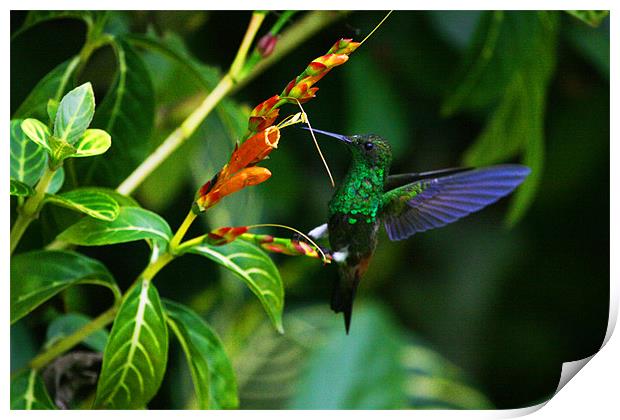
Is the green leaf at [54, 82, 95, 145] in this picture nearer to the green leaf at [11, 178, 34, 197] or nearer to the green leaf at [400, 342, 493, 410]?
the green leaf at [11, 178, 34, 197]

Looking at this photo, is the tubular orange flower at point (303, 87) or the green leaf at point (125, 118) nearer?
the tubular orange flower at point (303, 87)

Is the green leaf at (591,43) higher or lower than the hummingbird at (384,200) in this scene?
higher

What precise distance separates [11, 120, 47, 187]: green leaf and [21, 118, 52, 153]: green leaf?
71 millimetres

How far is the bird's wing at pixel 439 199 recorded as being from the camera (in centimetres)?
58

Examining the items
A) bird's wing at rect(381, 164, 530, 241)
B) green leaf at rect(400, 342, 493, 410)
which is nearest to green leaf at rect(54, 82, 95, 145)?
bird's wing at rect(381, 164, 530, 241)

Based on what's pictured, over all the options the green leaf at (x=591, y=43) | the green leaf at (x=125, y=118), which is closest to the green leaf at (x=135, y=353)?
the green leaf at (x=125, y=118)

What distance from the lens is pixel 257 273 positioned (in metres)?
0.54

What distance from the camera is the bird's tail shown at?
0.60 meters

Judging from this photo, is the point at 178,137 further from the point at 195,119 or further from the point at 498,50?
the point at 498,50

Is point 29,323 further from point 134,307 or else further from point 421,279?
point 421,279

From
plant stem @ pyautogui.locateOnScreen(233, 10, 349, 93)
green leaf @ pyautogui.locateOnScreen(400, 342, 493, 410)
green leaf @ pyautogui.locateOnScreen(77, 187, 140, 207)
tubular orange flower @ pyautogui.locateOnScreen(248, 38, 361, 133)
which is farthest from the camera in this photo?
green leaf @ pyautogui.locateOnScreen(400, 342, 493, 410)

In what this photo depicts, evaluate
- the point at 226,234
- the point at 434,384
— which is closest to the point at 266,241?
the point at 226,234

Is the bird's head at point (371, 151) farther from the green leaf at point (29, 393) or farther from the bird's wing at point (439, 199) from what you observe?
the green leaf at point (29, 393)

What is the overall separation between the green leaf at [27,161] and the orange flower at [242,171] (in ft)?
0.50
